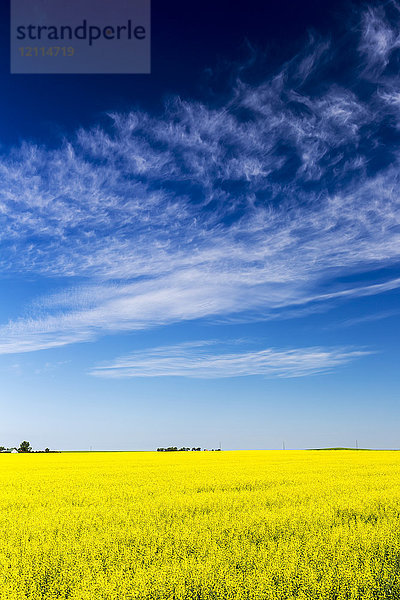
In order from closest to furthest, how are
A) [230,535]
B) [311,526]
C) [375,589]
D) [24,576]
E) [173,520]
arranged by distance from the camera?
[375,589]
[24,576]
[230,535]
[311,526]
[173,520]

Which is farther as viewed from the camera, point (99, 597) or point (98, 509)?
point (98, 509)

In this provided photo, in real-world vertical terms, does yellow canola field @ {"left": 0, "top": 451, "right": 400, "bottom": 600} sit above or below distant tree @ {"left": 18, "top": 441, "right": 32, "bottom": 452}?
above

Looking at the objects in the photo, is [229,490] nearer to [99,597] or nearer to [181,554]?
[181,554]

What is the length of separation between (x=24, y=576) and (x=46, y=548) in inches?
47.7

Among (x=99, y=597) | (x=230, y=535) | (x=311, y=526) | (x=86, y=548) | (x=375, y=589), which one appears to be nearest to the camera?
(x=99, y=597)

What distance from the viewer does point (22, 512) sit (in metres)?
11.1

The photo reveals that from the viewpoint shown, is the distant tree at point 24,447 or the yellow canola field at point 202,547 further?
the distant tree at point 24,447

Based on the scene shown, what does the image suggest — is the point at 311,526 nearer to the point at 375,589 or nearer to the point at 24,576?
the point at 375,589

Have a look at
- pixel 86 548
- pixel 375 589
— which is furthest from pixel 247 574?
pixel 86 548

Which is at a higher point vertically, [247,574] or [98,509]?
[247,574]

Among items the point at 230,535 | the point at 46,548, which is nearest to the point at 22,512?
the point at 46,548

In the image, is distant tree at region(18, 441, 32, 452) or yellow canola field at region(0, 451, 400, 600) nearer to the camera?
yellow canola field at region(0, 451, 400, 600)

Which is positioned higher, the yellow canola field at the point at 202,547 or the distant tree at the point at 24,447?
the yellow canola field at the point at 202,547

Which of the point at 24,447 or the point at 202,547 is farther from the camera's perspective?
the point at 24,447
